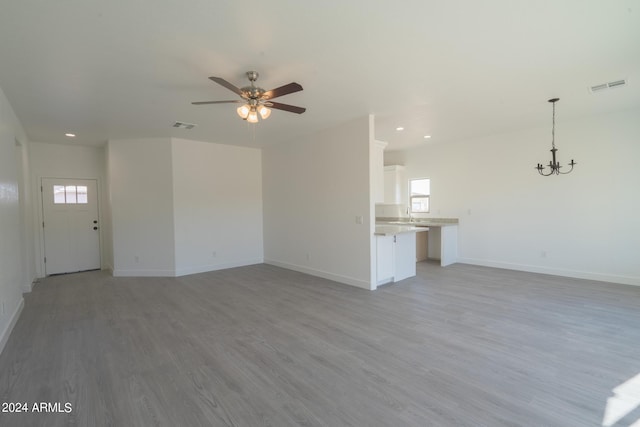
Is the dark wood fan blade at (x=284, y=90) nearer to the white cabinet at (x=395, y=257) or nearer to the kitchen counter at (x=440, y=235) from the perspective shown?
the white cabinet at (x=395, y=257)

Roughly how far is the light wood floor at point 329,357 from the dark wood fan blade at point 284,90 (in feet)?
8.06

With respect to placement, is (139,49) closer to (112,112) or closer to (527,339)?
(112,112)

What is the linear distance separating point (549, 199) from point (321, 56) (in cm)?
528

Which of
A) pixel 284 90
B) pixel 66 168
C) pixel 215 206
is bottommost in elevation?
pixel 215 206

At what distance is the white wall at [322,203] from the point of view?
477 centimetres

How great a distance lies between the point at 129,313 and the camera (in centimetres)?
383

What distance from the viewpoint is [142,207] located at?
19.2 feet

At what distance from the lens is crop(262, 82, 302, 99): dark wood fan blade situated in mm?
2637

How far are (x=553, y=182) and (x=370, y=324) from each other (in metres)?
4.73

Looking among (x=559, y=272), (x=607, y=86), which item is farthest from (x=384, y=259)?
(x=607, y=86)

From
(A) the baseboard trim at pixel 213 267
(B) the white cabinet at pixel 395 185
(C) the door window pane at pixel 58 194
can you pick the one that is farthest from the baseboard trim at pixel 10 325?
(B) the white cabinet at pixel 395 185

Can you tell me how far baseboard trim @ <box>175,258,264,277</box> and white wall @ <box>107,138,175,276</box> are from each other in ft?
0.60

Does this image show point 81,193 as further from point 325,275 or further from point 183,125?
point 325,275

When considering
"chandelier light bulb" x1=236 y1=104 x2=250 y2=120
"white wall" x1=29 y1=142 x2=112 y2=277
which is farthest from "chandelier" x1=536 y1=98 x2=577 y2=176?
"white wall" x1=29 y1=142 x2=112 y2=277
